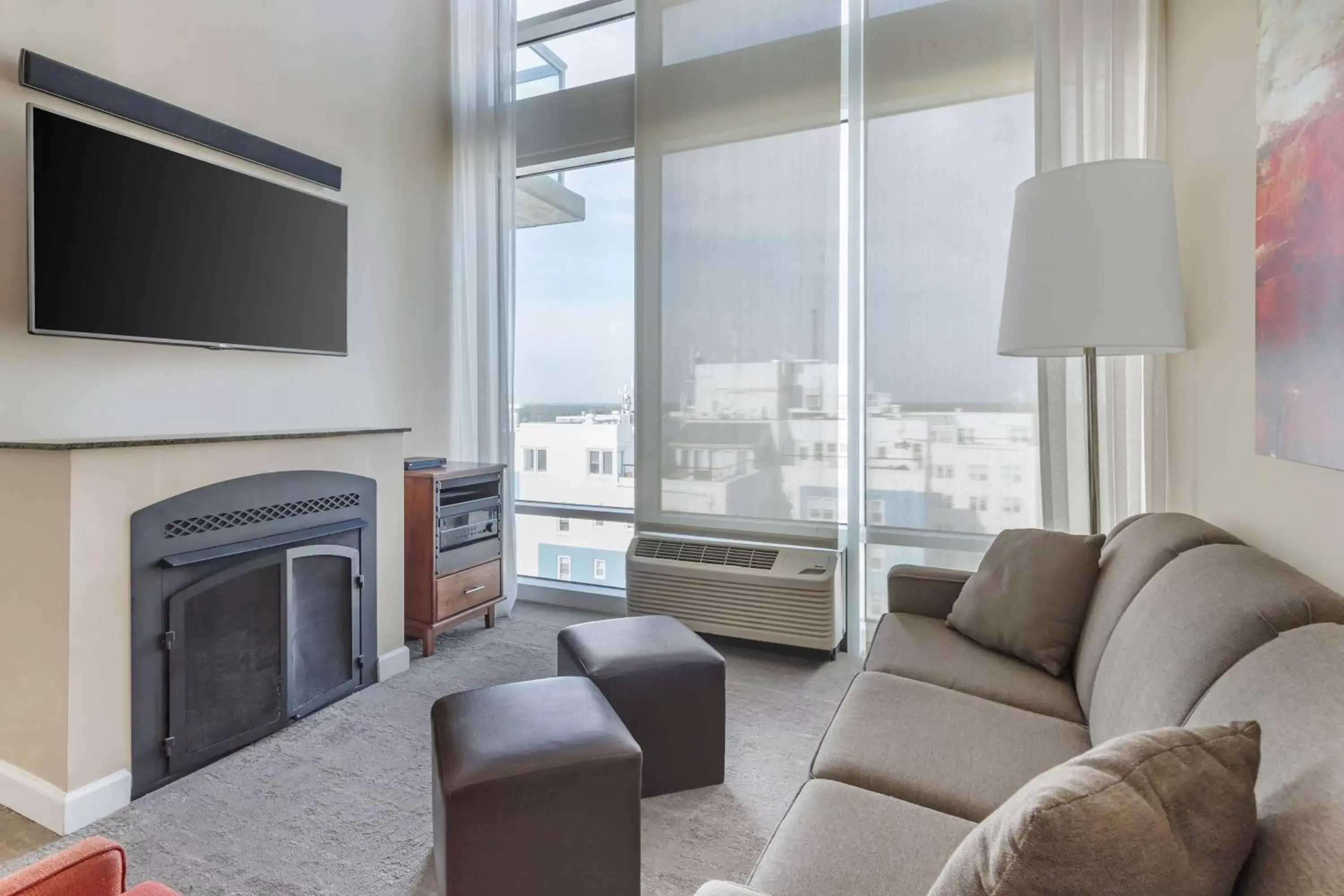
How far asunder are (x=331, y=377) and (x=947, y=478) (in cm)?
281

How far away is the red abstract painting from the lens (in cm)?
123

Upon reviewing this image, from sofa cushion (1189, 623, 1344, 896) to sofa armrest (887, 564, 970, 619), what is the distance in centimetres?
120

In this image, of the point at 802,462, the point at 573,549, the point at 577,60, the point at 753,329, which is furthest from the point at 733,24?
the point at 573,549

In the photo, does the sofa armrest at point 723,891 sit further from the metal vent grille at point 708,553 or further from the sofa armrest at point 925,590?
the metal vent grille at point 708,553

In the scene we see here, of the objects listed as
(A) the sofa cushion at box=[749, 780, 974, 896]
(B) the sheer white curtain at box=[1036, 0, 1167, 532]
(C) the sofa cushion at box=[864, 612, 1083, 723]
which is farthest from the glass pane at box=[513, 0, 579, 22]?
(A) the sofa cushion at box=[749, 780, 974, 896]

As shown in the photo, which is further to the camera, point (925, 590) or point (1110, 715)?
point (925, 590)

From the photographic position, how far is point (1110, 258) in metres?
1.90

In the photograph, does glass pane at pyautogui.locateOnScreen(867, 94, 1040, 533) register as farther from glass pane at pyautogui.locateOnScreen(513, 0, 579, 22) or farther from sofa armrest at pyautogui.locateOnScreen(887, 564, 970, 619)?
glass pane at pyautogui.locateOnScreen(513, 0, 579, 22)

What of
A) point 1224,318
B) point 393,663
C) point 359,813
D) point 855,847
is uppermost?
point 1224,318

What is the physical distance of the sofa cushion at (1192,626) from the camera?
1.07 metres

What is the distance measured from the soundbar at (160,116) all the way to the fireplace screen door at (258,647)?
1560mm

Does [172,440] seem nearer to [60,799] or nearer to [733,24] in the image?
[60,799]

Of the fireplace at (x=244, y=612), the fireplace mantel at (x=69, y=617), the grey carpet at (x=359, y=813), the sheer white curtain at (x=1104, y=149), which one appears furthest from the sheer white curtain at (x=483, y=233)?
the sheer white curtain at (x=1104, y=149)

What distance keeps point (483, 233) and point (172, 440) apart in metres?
2.07
